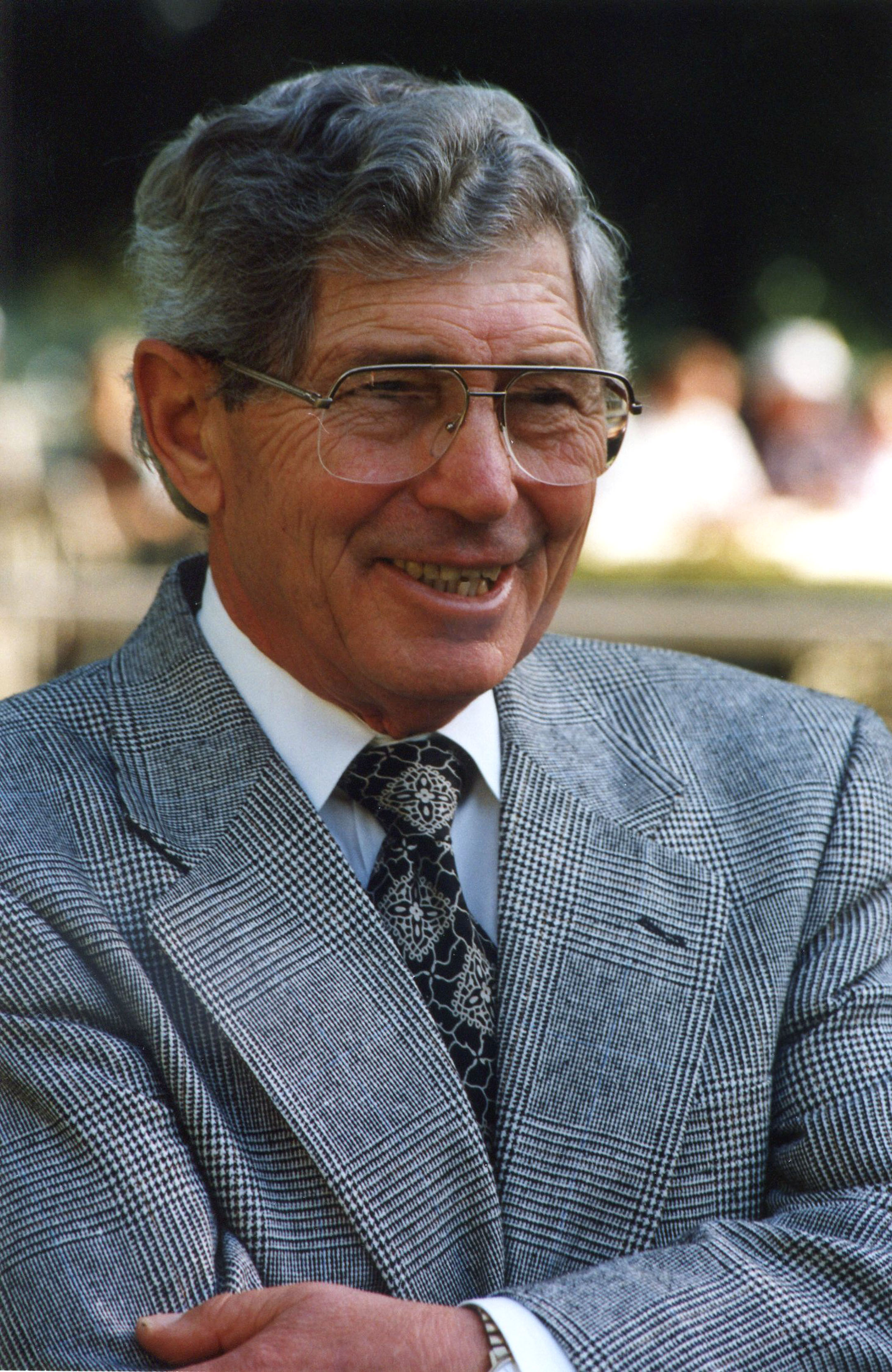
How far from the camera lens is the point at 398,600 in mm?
1728

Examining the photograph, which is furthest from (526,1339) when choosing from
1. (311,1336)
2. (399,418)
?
(399,418)

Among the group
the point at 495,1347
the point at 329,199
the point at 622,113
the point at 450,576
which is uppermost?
the point at 622,113

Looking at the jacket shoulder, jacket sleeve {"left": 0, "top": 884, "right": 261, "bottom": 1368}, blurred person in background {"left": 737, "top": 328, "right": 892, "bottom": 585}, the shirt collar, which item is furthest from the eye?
blurred person in background {"left": 737, "top": 328, "right": 892, "bottom": 585}

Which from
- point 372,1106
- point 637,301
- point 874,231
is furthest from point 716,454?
point 372,1106

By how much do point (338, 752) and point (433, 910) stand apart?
0.75ft

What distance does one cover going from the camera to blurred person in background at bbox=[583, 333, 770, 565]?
5.46 metres

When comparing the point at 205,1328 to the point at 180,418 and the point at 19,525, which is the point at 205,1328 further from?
the point at 19,525

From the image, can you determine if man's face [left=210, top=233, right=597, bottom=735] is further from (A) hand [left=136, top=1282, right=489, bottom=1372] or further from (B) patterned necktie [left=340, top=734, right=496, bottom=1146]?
(A) hand [left=136, top=1282, right=489, bottom=1372]

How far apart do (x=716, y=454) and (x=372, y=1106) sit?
4286 millimetres

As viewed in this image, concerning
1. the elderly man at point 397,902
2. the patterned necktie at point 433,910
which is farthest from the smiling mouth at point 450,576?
the patterned necktie at point 433,910

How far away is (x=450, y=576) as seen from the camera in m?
1.74

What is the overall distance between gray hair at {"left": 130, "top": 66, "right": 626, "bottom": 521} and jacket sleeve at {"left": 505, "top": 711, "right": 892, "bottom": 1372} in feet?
2.90

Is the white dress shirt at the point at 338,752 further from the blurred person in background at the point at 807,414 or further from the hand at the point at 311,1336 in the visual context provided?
the blurred person in background at the point at 807,414

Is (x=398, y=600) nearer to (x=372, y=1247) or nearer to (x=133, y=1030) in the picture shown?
(x=133, y=1030)
